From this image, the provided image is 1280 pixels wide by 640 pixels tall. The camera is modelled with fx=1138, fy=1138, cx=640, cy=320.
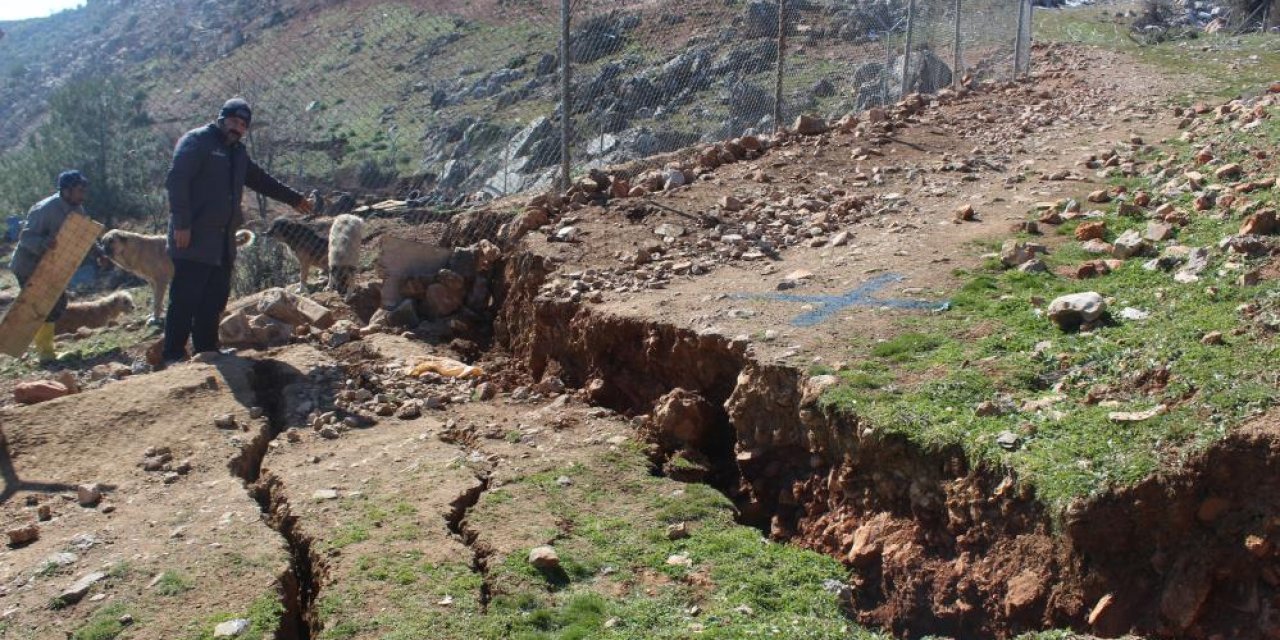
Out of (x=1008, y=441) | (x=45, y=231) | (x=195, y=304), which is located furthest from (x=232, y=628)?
(x=45, y=231)

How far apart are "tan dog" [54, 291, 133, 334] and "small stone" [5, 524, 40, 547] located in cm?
548

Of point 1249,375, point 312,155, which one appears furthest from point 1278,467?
point 312,155

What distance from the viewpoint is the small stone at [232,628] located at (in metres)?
3.93

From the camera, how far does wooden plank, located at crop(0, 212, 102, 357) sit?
21.9 feet

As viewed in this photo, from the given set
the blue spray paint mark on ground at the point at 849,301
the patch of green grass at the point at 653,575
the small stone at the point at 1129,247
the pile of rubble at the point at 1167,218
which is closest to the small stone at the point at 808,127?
the pile of rubble at the point at 1167,218

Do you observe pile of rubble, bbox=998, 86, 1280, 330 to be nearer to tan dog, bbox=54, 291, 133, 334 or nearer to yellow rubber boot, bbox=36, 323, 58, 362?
yellow rubber boot, bbox=36, 323, 58, 362

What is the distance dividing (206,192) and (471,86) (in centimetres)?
590

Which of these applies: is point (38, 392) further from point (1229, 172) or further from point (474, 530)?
A: point (1229, 172)

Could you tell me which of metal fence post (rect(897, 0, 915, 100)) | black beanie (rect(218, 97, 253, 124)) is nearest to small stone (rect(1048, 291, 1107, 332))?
black beanie (rect(218, 97, 253, 124))

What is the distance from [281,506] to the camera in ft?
16.2

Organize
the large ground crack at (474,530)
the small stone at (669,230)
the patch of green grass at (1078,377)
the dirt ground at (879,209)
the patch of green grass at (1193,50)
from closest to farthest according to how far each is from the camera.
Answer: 1. the patch of green grass at (1078,377)
2. the large ground crack at (474,530)
3. the dirt ground at (879,209)
4. the small stone at (669,230)
5. the patch of green grass at (1193,50)

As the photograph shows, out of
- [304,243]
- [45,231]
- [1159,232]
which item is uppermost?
[1159,232]

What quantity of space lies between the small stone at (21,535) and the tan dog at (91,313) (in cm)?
548

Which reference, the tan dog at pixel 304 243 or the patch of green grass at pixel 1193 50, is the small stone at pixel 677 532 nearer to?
the tan dog at pixel 304 243
